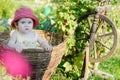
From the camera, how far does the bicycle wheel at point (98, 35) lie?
4.73 metres

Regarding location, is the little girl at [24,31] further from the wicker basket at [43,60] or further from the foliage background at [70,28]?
the foliage background at [70,28]

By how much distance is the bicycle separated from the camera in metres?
4.72

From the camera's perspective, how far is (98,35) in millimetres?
4805

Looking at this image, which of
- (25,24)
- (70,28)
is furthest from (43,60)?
(70,28)

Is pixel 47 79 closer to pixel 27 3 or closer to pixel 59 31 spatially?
pixel 59 31

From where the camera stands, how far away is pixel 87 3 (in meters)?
5.14

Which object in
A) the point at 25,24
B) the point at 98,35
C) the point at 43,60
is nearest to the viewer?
the point at 43,60

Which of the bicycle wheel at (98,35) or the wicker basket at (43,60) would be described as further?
the bicycle wheel at (98,35)

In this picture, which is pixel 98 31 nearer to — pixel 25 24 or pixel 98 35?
pixel 98 35

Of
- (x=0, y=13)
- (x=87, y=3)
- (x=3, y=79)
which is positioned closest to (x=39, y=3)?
(x=0, y=13)

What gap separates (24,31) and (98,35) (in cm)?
107

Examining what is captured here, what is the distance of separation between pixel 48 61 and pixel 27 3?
6.03 m

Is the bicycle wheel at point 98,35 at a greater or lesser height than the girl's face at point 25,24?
lesser

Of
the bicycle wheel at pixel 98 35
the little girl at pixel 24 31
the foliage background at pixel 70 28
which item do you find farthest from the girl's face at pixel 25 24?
the bicycle wheel at pixel 98 35
